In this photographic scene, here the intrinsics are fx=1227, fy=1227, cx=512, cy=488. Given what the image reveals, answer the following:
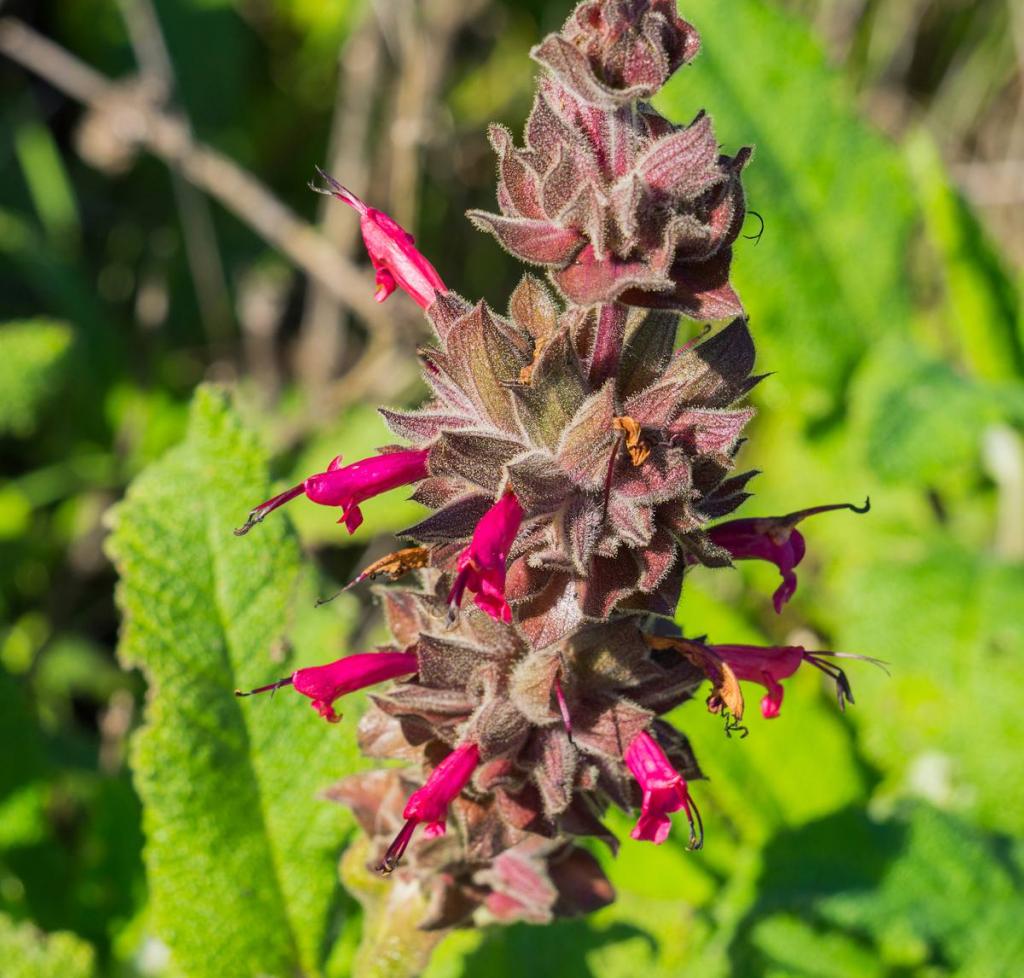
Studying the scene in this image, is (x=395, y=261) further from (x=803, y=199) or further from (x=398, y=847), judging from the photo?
(x=803, y=199)

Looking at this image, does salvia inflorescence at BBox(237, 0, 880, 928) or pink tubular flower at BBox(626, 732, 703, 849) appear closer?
salvia inflorescence at BBox(237, 0, 880, 928)

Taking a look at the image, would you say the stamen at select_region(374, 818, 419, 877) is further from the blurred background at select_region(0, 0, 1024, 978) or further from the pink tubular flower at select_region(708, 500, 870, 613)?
the pink tubular flower at select_region(708, 500, 870, 613)

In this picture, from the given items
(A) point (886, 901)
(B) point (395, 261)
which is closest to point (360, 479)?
(B) point (395, 261)

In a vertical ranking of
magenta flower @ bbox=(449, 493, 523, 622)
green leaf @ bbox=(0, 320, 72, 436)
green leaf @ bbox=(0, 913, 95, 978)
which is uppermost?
magenta flower @ bbox=(449, 493, 523, 622)

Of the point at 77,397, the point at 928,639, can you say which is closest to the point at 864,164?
the point at 928,639

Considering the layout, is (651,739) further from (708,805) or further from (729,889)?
(708,805)

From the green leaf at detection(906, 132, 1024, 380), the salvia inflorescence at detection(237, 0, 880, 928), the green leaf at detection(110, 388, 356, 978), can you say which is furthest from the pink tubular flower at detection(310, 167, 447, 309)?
the green leaf at detection(906, 132, 1024, 380)

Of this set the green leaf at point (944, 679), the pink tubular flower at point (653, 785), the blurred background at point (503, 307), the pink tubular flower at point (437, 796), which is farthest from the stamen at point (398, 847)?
the green leaf at point (944, 679)
